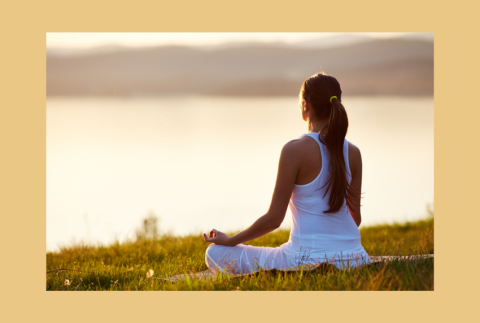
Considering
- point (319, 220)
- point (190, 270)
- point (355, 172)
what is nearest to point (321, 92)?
point (355, 172)

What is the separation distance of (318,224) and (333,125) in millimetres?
751

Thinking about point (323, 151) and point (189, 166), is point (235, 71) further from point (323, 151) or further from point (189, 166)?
point (323, 151)

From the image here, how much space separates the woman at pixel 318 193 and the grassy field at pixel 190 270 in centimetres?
17

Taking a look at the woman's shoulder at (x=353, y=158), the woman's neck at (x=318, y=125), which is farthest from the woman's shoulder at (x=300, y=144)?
the woman's shoulder at (x=353, y=158)

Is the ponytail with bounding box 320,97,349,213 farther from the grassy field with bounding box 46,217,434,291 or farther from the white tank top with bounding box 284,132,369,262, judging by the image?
the grassy field with bounding box 46,217,434,291

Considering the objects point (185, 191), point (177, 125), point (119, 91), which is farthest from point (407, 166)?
point (119, 91)

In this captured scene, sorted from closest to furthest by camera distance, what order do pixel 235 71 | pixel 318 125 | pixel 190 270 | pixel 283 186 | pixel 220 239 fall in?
pixel 283 186, pixel 318 125, pixel 220 239, pixel 190 270, pixel 235 71

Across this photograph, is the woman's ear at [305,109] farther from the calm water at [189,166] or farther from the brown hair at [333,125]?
the calm water at [189,166]

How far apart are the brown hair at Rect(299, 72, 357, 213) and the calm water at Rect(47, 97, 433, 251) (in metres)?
2.94

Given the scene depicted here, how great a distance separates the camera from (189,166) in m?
10.1

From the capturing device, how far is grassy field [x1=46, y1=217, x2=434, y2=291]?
2818 mm

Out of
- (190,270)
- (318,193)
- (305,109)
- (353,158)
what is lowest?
(190,270)

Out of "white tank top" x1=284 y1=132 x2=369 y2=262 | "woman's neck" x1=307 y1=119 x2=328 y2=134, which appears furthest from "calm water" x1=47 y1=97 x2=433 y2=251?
"white tank top" x1=284 y1=132 x2=369 y2=262

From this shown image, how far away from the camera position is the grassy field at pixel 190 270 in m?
2.82
